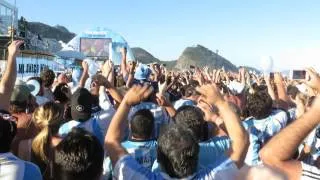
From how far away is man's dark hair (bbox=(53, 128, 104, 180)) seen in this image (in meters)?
2.93

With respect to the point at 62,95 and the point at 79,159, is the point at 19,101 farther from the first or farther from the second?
the point at 79,159

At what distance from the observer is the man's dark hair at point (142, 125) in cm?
434

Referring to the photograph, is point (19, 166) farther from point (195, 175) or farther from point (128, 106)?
point (195, 175)

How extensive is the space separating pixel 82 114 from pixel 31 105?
2.01ft

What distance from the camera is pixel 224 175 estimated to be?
131 inches

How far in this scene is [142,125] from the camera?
435 cm

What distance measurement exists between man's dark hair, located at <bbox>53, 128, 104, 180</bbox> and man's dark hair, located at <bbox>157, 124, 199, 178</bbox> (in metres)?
0.47

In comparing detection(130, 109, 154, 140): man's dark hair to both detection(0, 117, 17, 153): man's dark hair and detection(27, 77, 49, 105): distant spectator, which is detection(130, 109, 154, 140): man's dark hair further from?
detection(27, 77, 49, 105): distant spectator

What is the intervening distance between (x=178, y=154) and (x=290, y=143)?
71 cm

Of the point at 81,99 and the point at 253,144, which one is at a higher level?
the point at 81,99

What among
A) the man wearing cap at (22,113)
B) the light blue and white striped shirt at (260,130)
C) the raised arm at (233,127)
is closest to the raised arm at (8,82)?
the man wearing cap at (22,113)

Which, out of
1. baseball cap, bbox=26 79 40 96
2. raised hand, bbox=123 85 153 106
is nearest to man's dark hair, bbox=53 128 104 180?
raised hand, bbox=123 85 153 106

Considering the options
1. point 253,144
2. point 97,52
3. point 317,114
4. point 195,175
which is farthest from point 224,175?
point 97,52

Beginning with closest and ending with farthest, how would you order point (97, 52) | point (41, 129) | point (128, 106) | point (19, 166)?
point (19, 166), point (128, 106), point (41, 129), point (97, 52)
